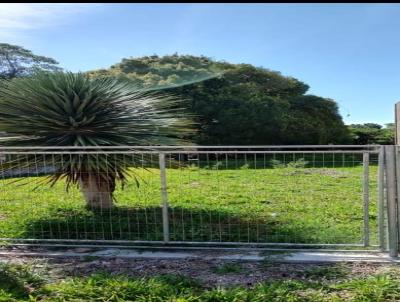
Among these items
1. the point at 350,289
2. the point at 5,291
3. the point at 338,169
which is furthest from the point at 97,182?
the point at 338,169

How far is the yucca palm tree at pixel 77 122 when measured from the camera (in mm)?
5695

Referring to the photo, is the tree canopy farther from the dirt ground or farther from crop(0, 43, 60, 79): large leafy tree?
the dirt ground

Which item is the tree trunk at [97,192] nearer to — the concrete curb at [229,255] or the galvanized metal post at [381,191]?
the concrete curb at [229,255]

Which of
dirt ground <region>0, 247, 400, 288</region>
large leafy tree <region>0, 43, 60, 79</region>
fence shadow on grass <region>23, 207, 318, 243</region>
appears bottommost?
dirt ground <region>0, 247, 400, 288</region>

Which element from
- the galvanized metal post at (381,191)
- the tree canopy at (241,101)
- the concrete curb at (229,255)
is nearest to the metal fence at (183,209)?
the galvanized metal post at (381,191)

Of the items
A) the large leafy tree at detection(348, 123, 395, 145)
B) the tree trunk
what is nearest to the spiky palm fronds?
the tree trunk

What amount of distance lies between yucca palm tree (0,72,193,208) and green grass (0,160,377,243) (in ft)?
1.69

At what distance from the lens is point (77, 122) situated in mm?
5789

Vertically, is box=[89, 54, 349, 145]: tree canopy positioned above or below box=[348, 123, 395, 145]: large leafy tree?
→ above

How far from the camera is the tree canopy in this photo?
22688 millimetres

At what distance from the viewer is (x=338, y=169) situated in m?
12.3

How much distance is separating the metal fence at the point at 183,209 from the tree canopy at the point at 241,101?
12.4m

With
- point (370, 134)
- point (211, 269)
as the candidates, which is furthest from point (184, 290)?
point (370, 134)

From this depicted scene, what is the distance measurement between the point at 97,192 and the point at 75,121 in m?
1.04
